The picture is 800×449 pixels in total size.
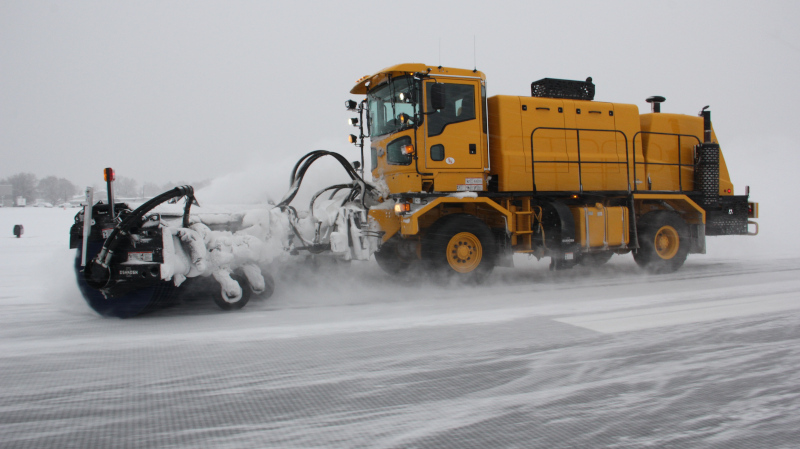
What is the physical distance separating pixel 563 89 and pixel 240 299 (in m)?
6.25

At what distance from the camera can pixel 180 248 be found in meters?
5.23

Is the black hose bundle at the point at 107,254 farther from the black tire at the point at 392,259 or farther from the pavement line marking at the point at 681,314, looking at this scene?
the pavement line marking at the point at 681,314

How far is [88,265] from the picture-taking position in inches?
193

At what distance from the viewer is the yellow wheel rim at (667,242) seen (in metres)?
9.02


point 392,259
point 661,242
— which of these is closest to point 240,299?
point 392,259

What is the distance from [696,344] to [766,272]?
18.0ft

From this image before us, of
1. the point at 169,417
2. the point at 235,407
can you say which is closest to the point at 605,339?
the point at 235,407

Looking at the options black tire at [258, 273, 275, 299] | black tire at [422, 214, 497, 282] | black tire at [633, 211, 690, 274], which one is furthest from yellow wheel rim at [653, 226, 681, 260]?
black tire at [258, 273, 275, 299]

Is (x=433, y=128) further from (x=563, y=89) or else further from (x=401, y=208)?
(x=563, y=89)

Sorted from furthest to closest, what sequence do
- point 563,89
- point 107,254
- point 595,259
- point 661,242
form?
point 595,259 < point 661,242 < point 563,89 < point 107,254

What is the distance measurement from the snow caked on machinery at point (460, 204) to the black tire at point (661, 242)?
25 millimetres

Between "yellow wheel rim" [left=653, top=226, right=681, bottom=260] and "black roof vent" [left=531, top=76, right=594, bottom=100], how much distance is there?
8.90 feet

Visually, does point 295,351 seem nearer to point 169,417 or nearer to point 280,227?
point 169,417

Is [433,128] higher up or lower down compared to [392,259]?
higher up
